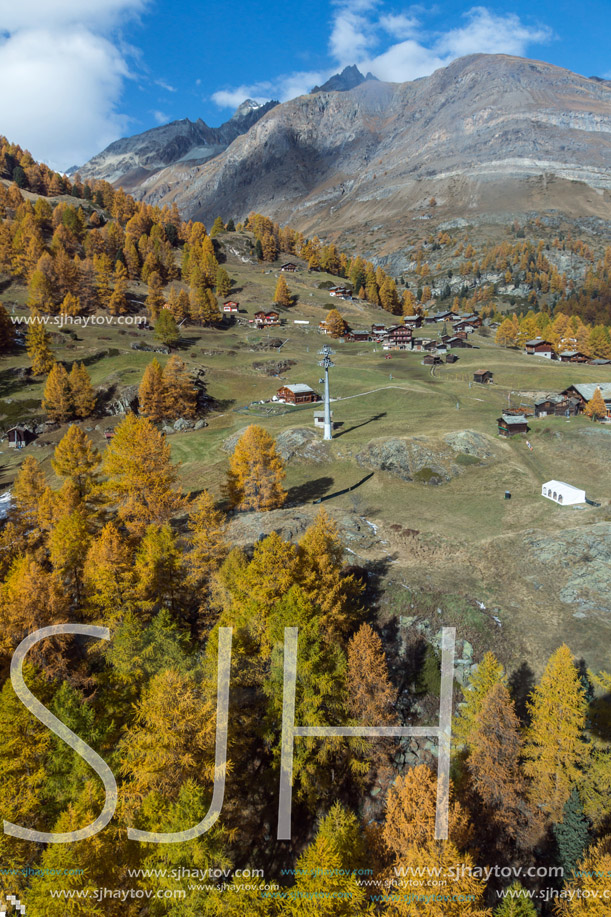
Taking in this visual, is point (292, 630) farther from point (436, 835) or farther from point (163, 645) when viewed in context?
point (436, 835)

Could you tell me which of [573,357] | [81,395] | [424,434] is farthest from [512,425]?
[81,395]

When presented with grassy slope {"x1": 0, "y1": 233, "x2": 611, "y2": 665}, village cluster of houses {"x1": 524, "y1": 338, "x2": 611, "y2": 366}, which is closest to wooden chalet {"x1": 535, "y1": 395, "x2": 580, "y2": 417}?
grassy slope {"x1": 0, "y1": 233, "x2": 611, "y2": 665}

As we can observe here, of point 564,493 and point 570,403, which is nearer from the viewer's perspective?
point 564,493

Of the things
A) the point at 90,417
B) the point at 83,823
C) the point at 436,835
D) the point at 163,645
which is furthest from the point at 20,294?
the point at 436,835

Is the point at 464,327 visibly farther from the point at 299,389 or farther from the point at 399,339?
the point at 299,389

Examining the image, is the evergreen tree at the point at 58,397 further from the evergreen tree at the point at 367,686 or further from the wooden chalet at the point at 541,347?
the wooden chalet at the point at 541,347

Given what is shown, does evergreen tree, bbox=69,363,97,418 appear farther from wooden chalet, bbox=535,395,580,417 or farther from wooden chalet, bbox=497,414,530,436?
wooden chalet, bbox=535,395,580,417
